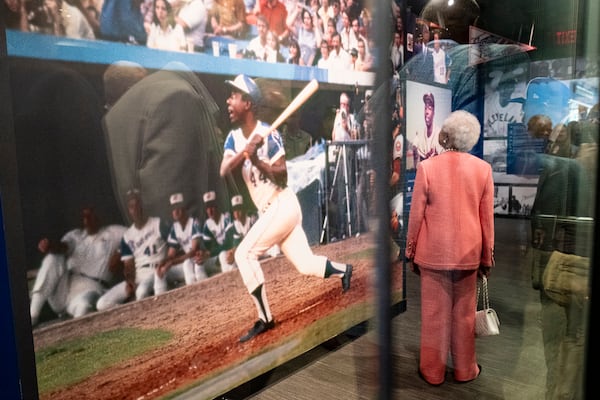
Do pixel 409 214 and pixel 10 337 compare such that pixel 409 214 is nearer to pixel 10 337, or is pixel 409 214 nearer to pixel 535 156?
pixel 535 156

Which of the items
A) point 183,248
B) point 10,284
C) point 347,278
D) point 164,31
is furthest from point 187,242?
point 347,278

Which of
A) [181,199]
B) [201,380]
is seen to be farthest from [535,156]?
[201,380]

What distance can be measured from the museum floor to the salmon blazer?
11 centimetres

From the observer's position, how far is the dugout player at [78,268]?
1.72 metres

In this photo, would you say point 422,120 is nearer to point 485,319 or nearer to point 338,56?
point 338,56

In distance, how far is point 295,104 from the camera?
9.07ft

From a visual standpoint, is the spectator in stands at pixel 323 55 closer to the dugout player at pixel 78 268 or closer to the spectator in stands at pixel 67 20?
the spectator in stands at pixel 67 20

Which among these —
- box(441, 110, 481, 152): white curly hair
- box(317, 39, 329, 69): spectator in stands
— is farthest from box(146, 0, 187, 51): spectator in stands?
box(441, 110, 481, 152): white curly hair

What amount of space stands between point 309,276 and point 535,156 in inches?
69.5

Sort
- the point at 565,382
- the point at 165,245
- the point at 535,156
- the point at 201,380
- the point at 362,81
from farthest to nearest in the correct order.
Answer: the point at 362,81 < the point at 201,380 < the point at 165,245 < the point at 535,156 < the point at 565,382

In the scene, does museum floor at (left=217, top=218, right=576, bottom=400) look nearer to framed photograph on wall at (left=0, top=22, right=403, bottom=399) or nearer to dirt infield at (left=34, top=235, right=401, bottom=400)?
framed photograph on wall at (left=0, top=22, right=403, bottom=399)

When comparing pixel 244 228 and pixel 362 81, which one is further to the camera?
pixel 362 81

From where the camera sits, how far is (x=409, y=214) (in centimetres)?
246

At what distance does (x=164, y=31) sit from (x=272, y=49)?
0.71 meters
